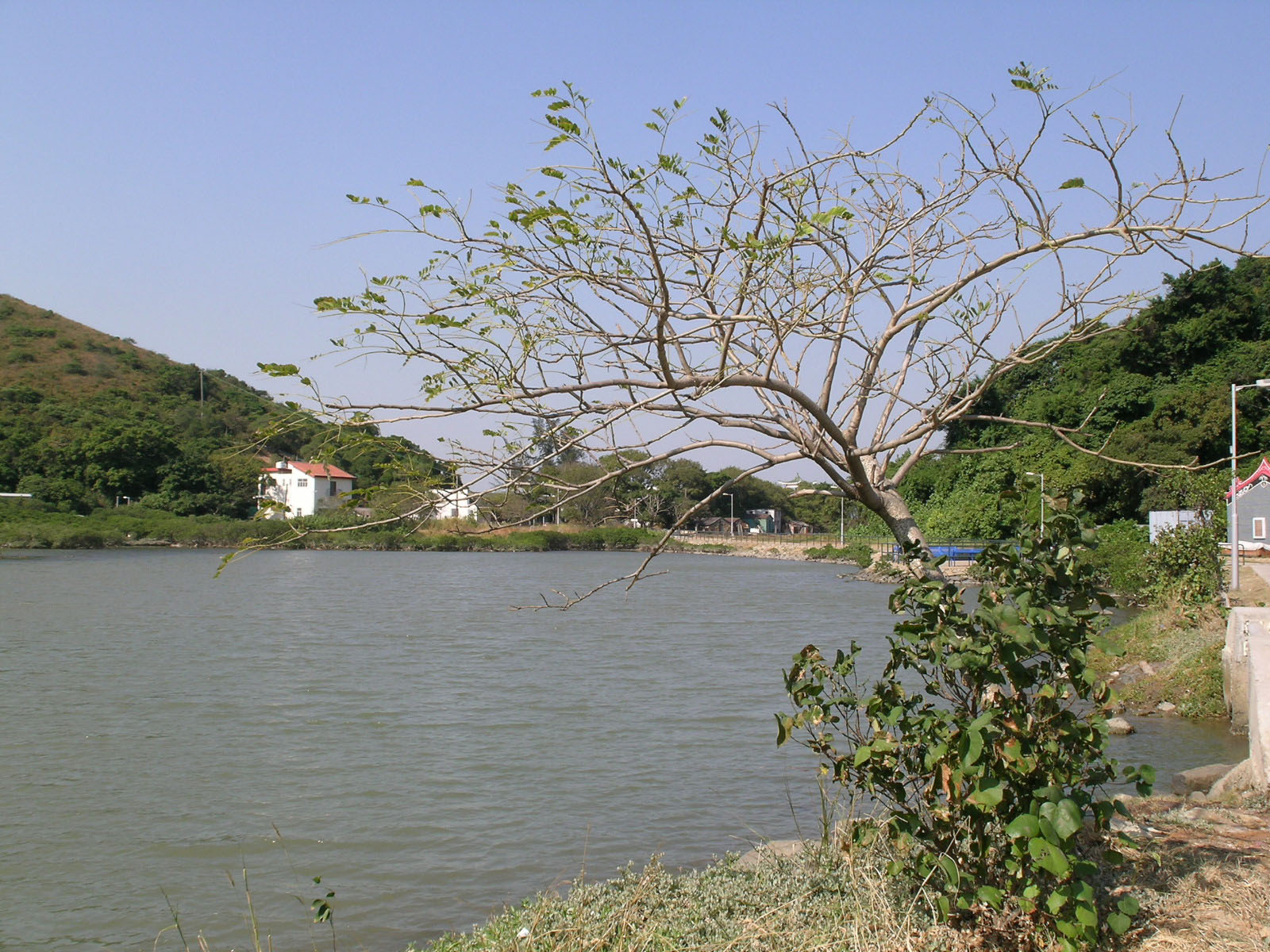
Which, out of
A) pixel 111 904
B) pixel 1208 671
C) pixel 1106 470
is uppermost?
pixel 1106 470

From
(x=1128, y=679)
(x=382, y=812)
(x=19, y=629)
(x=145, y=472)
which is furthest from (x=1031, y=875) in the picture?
(x=145, y=472)

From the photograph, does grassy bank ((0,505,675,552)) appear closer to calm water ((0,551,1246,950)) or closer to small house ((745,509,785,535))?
small house ((745,509,785,535))

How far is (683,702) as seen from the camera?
46.6ft

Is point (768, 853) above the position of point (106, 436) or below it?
below

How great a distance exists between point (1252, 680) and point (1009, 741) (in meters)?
5.02

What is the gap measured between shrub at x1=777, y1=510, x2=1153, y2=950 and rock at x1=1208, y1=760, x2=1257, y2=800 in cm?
317

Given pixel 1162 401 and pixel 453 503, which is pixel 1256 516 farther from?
pixel 453 503

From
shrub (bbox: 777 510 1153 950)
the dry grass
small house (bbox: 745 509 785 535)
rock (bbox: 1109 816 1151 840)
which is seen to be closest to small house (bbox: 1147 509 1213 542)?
rock (bbox: 1109 816 1151 840)

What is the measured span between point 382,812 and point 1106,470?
3051 cm

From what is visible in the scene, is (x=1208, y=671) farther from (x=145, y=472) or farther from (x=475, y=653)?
(x=145, y=472)

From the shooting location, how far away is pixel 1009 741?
11.7 ft

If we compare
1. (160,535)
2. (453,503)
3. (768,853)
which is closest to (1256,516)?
(768,853)

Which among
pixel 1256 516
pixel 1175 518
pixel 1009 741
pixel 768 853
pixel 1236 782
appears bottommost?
pixel 768 853

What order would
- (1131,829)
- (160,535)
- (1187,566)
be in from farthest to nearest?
(160,535), (1187,566), (1131,829)
